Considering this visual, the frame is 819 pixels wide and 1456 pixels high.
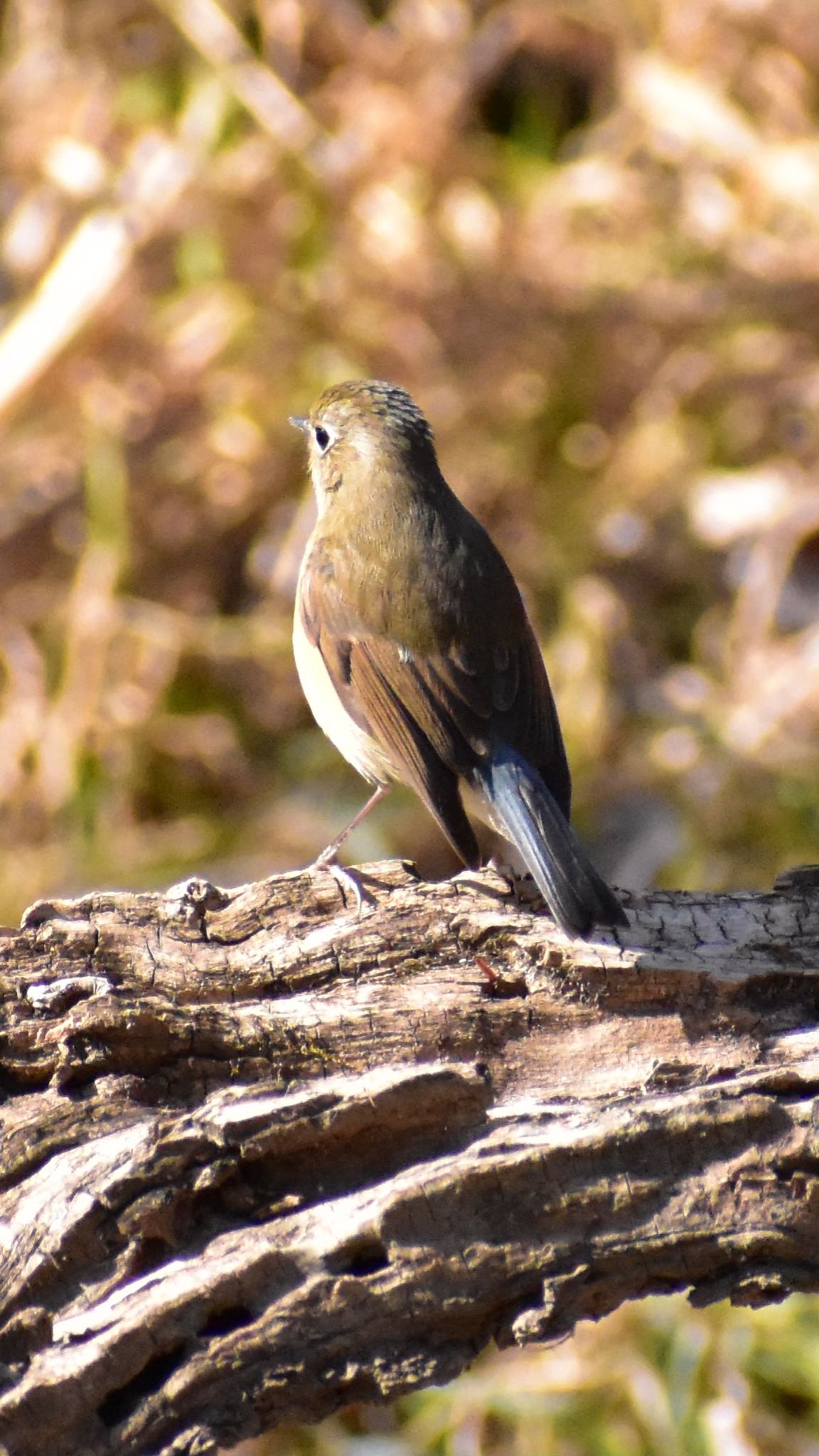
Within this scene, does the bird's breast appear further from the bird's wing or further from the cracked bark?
the cracked bark

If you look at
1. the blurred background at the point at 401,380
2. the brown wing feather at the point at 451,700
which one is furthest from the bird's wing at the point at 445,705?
the blurred background at the point at 401,380

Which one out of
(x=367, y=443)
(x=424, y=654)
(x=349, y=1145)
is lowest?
(x=349, y=1145)

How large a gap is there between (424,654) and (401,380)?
10.8 ft

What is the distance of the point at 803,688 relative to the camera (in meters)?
6.01

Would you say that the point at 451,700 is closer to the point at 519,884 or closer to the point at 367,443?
the point at 519,884

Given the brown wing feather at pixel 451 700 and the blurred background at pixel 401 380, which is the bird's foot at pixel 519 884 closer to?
the brown wing feather at pixel 451 700

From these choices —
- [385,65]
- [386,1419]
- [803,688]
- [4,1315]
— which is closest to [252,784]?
[803,688]

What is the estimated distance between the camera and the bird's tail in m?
2.93

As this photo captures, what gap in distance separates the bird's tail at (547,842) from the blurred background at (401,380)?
2134mm

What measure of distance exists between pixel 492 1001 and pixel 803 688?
3440 millimetres

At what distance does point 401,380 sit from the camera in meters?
6.71

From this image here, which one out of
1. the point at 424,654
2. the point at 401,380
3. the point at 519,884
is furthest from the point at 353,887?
the point at 401,380

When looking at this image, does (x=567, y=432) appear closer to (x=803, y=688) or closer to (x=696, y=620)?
(x=696, y=620)

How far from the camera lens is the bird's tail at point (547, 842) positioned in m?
2.93
